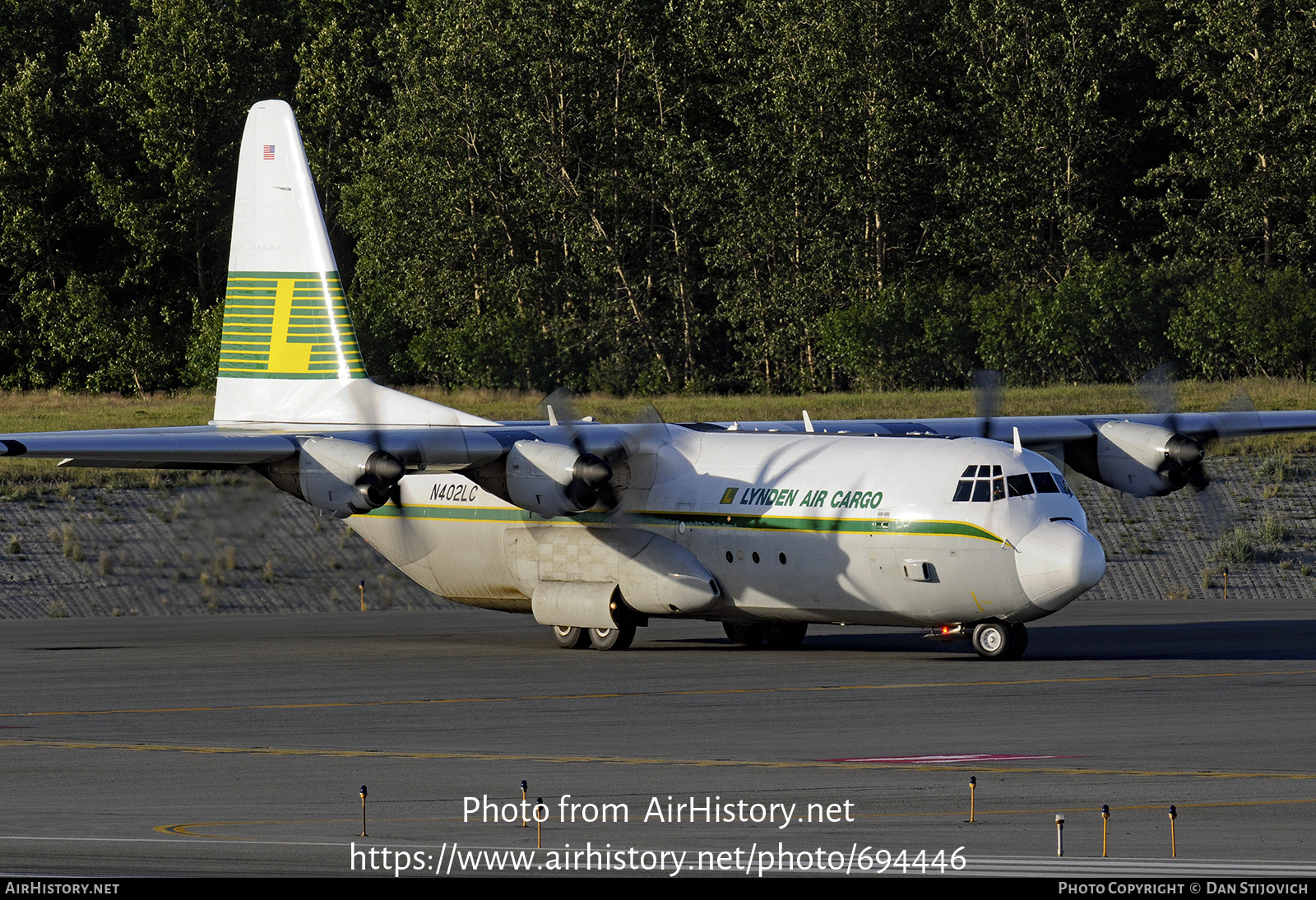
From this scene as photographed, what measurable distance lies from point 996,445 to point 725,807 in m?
12.6

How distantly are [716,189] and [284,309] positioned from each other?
34855mm

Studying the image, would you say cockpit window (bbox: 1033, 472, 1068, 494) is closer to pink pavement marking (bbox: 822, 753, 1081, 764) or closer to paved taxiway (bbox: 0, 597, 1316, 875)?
paved taxiway (bbox: 0, 597, 1316, 875)

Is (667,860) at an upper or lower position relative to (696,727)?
lower

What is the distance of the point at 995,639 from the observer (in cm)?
2473

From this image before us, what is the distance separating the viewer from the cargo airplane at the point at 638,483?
79.2 feet

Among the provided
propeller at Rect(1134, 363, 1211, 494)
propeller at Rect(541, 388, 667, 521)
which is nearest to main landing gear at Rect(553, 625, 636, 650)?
propeller at Rect(541, 388, 667, 521)

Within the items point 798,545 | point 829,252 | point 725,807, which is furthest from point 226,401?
point 829,252

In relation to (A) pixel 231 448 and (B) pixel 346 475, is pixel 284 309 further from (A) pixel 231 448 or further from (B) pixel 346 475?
(B) pixel 346 475

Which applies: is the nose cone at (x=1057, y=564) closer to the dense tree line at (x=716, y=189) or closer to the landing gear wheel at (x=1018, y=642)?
the landing gear wheel at (x=1018, y=642)

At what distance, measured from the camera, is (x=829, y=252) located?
62750 mm

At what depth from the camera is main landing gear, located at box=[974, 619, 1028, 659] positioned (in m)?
24.7

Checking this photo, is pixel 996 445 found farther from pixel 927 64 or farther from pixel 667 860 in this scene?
pixel 927 64

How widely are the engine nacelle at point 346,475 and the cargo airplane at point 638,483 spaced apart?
0.03 metres

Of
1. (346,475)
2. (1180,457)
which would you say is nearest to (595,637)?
(346,475)
